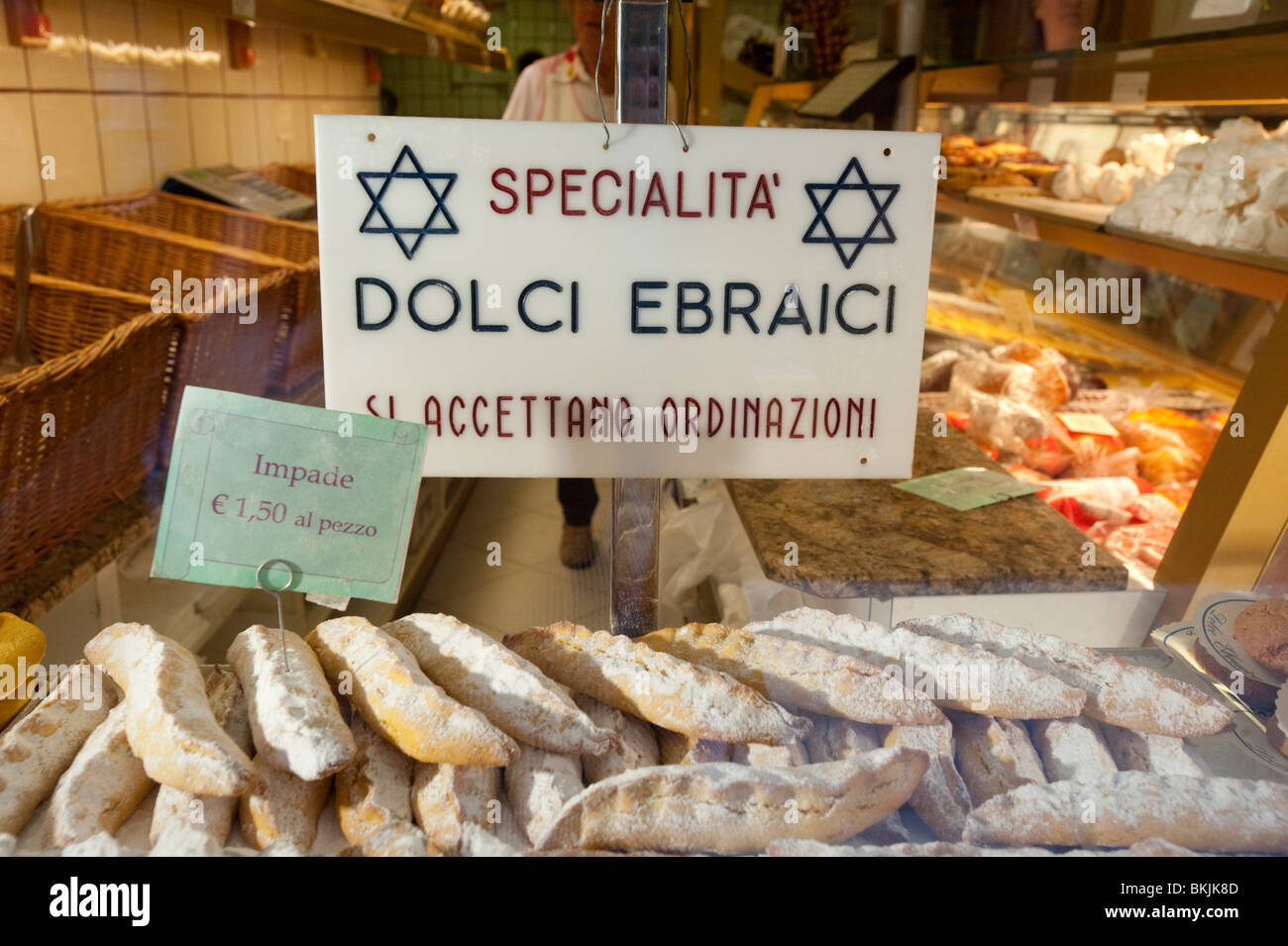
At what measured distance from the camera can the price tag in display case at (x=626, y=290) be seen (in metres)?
0.79

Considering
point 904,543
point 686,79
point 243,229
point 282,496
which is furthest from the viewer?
point 243,229

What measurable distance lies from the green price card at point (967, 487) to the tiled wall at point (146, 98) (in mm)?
2115

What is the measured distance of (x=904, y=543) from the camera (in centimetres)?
156

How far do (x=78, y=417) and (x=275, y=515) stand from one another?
815 millimetres

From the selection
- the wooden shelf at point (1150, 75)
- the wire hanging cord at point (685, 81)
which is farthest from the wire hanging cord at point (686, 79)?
the wooden shelf at point (1150, 75)

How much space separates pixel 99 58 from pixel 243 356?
1549 mm

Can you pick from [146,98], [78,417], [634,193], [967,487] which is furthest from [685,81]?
[146,98]

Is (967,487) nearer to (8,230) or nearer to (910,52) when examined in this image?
(910,52)

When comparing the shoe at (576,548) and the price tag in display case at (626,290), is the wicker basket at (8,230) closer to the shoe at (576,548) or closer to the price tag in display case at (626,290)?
the shoe at (576,548)

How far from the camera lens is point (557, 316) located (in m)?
0.83

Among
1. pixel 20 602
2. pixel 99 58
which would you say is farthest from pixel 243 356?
pixel 99 58

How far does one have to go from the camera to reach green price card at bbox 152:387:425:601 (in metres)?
0.72

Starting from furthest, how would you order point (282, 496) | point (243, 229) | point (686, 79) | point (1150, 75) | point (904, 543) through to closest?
point (243, 229)
point (1150, 75)
point (904, 543)
point (686, 79)
point (282, 496)

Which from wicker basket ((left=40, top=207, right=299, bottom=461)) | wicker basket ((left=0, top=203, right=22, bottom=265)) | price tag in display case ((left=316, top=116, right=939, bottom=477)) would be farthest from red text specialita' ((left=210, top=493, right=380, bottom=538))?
wicker basket ((left=0, top=203, right=22, bottom=265))
